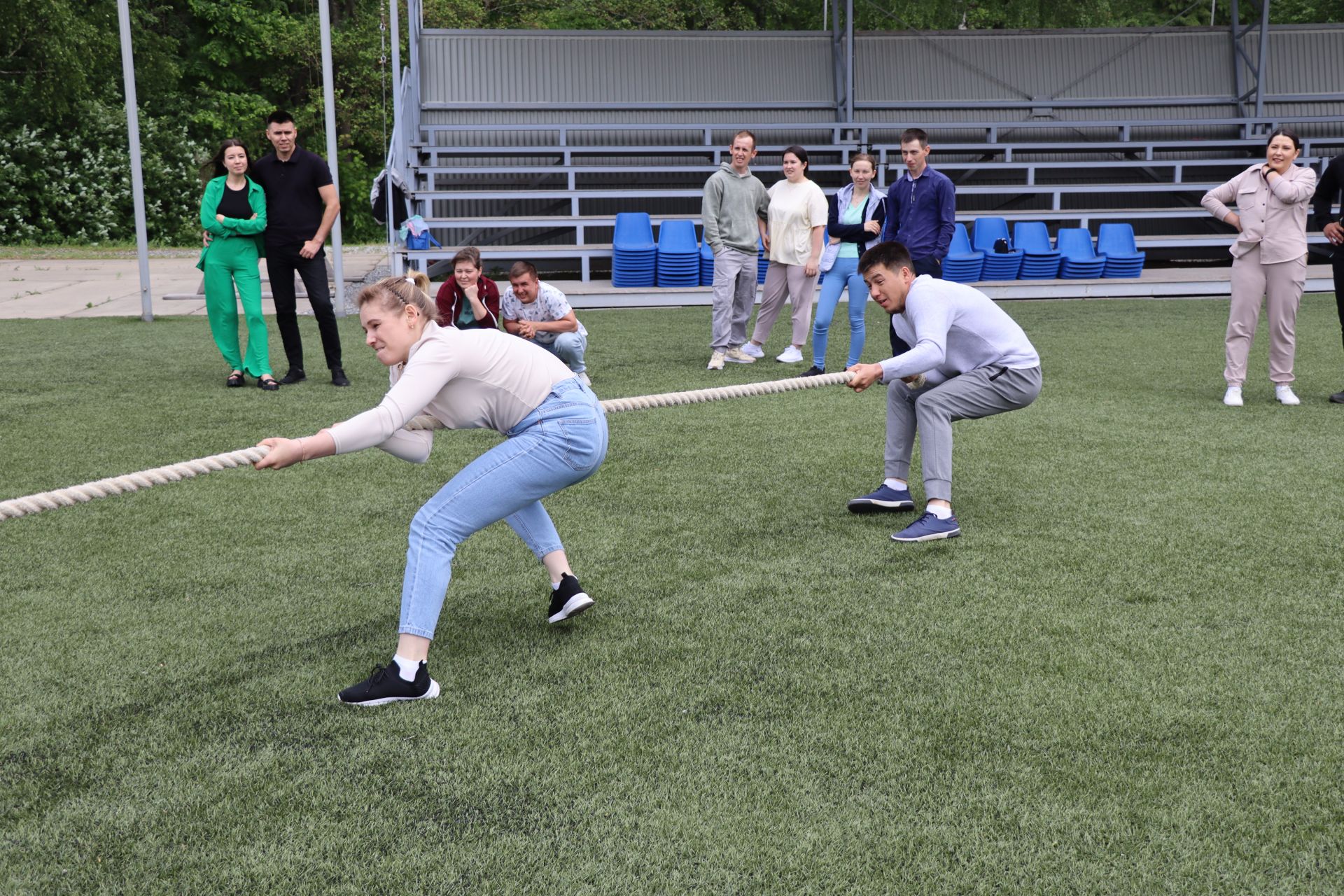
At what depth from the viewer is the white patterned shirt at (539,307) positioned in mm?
7504

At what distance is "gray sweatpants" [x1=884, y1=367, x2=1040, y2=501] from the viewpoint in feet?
16.9

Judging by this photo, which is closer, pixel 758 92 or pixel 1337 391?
pixel 1337 391

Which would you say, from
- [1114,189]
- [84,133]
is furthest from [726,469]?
[84,133]

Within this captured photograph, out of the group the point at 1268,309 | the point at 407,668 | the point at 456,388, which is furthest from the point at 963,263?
the point at 407,668

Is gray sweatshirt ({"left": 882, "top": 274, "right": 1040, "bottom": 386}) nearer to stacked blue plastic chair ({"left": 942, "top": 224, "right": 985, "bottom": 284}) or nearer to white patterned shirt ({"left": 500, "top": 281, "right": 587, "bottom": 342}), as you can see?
white patterned shirt ({"left": 500, "top": 281, "right": 587, "bottom": 342})

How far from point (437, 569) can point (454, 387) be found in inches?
20.4

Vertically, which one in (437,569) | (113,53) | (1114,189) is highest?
(113,53)

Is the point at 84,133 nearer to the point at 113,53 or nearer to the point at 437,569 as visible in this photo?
the point at 113,53

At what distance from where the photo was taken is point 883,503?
546cm

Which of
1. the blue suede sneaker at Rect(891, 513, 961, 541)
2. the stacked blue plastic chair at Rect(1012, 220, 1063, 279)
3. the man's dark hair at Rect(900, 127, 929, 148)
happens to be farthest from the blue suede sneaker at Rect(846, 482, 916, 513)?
the stacked blue plastic chair at Rect(1012, 220, 1063, 279)

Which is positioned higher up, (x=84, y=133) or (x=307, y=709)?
(x=84, y=133)

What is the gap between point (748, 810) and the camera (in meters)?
2.89

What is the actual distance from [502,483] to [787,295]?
6321 mm

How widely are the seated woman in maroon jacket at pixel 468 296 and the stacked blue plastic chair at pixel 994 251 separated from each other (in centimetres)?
905
